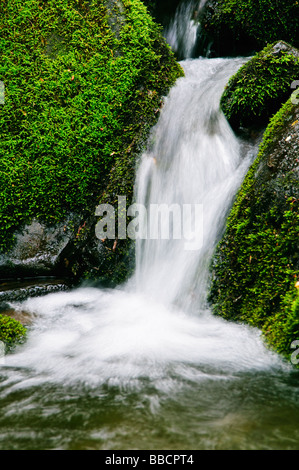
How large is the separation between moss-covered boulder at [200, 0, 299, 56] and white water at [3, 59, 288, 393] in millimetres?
766

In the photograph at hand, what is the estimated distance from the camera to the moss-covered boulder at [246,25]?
5.61 metres

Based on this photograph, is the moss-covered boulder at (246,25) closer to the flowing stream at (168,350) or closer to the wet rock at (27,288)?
the flowing stream at (168,350)

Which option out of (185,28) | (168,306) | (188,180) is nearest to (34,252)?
(168,306)

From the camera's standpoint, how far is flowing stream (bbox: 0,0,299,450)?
6.11 ft

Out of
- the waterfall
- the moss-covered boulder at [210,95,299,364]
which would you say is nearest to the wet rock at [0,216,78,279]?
the waterfall

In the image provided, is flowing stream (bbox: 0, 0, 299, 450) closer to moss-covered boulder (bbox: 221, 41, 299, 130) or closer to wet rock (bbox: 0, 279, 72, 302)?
wet rock (bbox: 0, 279, 72, 302)

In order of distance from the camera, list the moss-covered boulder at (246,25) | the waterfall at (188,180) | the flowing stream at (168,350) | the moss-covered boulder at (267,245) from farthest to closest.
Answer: the moss-covered boulder at (246,25)
the waterfall at (188,180)
the moss-covered boulder at (267,245)
the flowing stream at (168,350)

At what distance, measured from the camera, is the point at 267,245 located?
3.21 meters

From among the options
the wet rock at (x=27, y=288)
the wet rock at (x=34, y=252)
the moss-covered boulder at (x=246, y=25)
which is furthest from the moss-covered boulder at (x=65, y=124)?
the moss-covered boulder at (x=246, y=25)

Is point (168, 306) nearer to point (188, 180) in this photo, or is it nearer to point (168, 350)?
point (168, 350)

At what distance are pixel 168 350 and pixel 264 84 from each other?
11.0 feet

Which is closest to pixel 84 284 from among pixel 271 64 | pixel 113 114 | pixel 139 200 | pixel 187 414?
pixel 139 200

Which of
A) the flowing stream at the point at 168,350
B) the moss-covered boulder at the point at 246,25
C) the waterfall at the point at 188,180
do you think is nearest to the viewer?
the flowing stream at the point at 168,350

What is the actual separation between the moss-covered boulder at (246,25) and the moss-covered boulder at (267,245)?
279 cm
